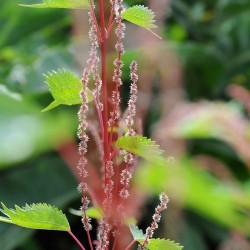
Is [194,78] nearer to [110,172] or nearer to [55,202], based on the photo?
[55,202]

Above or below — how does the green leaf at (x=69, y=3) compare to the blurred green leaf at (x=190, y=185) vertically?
above

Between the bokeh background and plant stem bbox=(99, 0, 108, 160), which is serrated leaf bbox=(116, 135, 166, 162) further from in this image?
the bokeh background

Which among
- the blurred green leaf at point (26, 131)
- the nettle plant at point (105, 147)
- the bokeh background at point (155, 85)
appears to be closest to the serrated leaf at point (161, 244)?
the nettle plant at point (105, 147)

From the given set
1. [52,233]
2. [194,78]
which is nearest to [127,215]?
[52,233]

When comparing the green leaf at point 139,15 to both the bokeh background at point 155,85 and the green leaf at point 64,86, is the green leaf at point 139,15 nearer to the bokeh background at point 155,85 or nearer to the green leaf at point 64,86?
the green leaf at point 64,86

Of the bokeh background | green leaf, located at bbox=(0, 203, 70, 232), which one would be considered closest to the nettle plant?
green leaf, located at bbox=(0, 203, 70, 232)
